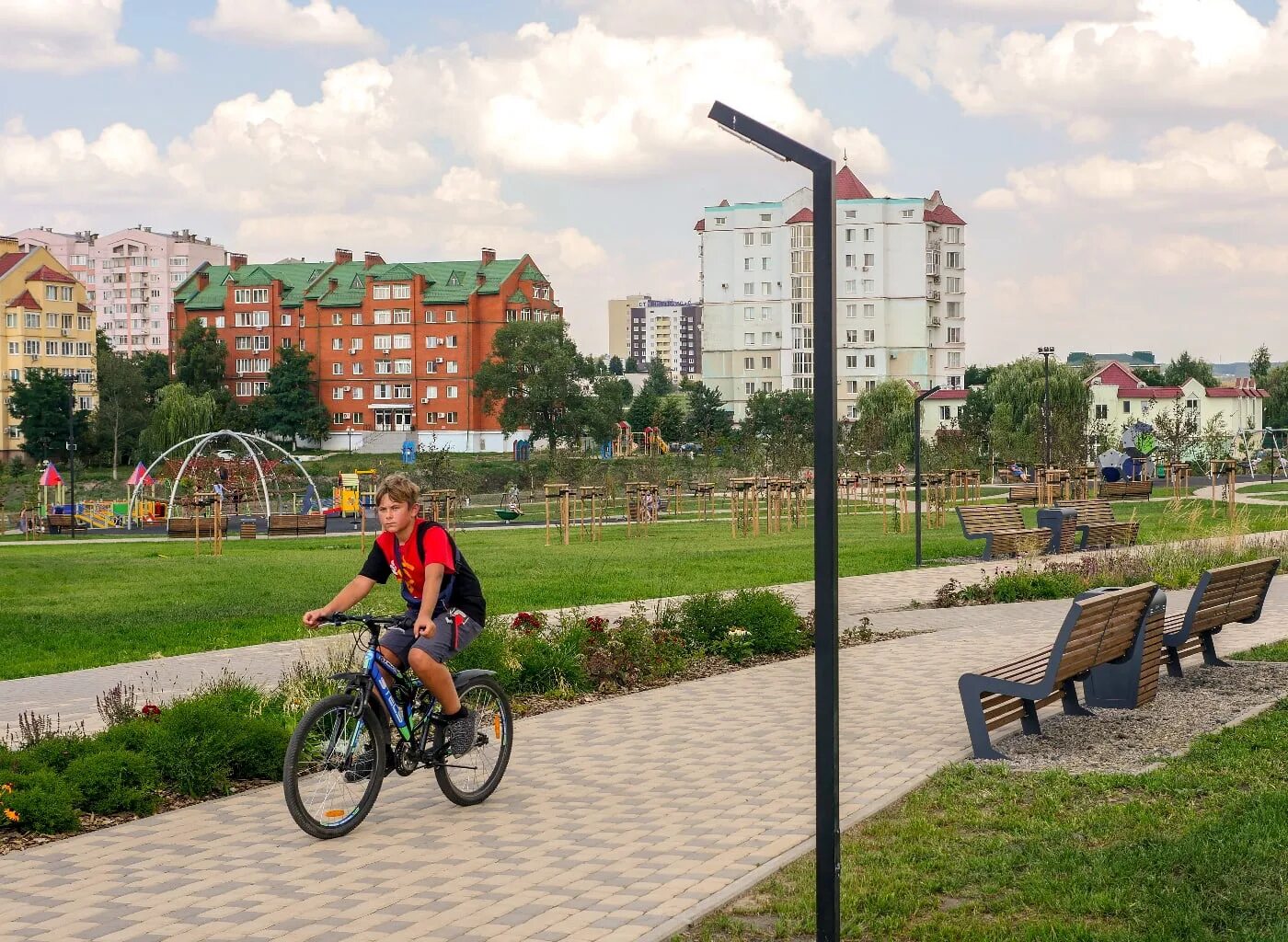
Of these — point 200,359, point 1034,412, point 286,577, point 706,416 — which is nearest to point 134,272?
point 200,359

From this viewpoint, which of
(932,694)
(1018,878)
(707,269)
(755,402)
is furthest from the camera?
(707,269)

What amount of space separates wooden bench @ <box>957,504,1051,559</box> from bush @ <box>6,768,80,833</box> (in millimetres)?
17694

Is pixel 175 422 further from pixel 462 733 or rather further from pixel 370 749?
pixel 370 749

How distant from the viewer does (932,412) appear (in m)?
112

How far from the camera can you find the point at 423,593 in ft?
23.0

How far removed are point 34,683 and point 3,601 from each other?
8568 millimetres

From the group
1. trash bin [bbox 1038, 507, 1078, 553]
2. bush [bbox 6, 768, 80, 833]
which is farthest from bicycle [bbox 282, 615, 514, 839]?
trash bin [bbox 1038, 507, 1078, 553]

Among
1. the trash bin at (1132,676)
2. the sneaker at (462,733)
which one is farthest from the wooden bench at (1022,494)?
the sneaker at (462,733)

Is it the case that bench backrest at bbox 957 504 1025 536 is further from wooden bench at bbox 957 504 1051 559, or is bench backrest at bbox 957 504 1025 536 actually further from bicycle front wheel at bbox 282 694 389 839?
bicycle front wheel at bbox 282 694 389 839

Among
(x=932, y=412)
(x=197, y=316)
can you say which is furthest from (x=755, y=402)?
(x=197, y=316)

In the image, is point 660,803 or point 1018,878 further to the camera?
point 660,803

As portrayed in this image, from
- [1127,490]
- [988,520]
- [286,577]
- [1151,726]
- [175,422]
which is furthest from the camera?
[175,422]

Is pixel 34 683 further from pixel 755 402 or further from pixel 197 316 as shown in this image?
pixel 197 316

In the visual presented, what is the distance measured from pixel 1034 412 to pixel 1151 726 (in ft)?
197
